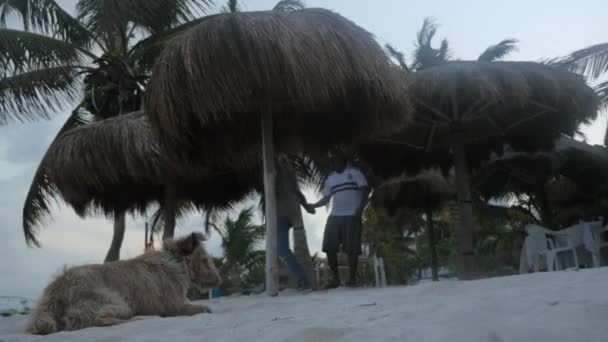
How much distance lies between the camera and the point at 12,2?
46.9 ft

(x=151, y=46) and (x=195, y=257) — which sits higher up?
(x=151, y=46)

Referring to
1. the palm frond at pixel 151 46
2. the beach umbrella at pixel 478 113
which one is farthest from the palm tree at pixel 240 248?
the beach umbrella at pixel 478 113

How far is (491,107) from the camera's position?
9109 millimetres

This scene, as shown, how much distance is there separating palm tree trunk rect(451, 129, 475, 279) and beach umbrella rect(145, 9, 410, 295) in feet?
8.52

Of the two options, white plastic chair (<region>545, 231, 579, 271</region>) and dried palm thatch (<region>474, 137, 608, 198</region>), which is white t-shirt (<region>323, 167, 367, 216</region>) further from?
dried palm thatch (<region>474, 137, 608, 198</region>)

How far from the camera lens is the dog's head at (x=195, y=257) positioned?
4848 mm

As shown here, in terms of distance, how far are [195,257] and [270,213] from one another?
1.86 meters

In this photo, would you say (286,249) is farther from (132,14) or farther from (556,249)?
(132,14)

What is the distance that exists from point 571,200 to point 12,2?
15.7m

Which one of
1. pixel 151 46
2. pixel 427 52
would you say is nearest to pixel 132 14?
pixel 151 46

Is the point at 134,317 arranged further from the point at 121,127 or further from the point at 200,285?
the point at 121,127

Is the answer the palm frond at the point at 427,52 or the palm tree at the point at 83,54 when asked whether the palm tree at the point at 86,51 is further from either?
the palm frond at the point at 427,52

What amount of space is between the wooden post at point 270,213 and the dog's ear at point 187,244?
1711 millimetres

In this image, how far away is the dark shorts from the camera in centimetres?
729
